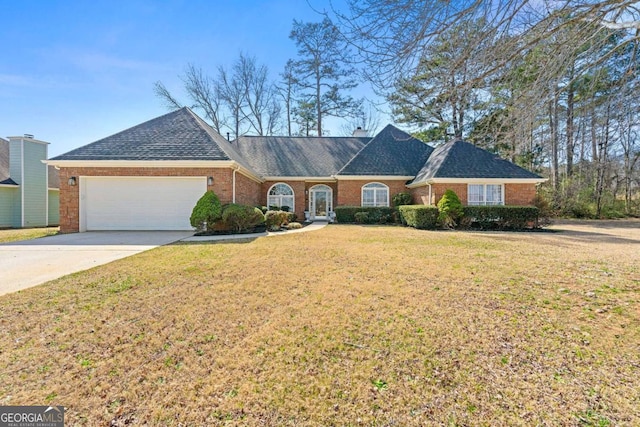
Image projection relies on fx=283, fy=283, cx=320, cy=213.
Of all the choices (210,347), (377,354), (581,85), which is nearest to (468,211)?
(581,85)

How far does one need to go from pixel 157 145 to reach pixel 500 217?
56.6ft

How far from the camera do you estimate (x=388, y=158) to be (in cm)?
1980

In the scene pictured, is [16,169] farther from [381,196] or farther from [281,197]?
[381,196]

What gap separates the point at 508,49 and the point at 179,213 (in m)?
13.1

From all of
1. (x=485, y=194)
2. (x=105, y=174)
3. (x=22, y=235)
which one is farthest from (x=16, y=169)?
(x=485, y=194)

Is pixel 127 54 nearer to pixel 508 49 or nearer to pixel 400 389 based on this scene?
pixel 508 49

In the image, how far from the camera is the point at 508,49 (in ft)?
14.8

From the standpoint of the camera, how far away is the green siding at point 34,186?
1777 cm

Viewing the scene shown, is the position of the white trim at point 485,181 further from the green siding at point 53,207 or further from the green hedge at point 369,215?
the green siding at point 53,207

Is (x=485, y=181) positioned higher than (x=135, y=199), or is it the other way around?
(x=485, y=181)

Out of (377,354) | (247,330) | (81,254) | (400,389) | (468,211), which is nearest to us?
(400,389)

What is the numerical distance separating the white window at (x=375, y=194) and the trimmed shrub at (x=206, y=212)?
9.97 m

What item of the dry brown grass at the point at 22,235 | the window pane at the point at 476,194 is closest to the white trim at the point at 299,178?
the window pane at the point at 476,194

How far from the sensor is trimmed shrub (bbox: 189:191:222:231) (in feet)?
38.7
